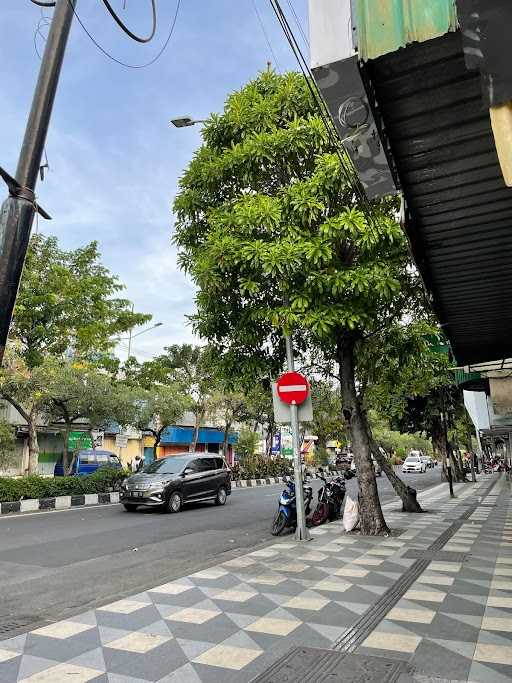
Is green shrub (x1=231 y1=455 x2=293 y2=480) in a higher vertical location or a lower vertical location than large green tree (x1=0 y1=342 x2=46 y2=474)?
lower

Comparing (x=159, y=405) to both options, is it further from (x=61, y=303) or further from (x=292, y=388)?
(x=292, y=388)

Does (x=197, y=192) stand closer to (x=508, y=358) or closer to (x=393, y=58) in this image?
(x=508, y=358)

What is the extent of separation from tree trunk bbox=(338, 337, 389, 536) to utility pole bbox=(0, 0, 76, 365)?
311 inches

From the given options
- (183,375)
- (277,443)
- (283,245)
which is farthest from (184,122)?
(277,443)

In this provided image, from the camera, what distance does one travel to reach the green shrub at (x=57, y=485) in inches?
587

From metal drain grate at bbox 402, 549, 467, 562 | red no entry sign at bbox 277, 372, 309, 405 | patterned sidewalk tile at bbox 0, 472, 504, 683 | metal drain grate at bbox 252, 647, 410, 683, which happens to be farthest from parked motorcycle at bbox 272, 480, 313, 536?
metal drain grate at bbox 252, 647, 410, 683

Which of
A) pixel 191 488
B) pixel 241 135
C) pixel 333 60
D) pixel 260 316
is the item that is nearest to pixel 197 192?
pixel 241 135

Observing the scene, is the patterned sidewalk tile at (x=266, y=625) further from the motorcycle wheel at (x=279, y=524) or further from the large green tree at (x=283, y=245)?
the large green tree at (x=283, y=245)

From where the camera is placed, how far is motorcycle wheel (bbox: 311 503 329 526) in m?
11.6

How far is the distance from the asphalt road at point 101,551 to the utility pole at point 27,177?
146 inches

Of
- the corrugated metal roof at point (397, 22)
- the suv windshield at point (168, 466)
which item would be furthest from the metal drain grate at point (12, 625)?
the suv windshield at point (168, 466)

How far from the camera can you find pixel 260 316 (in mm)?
9102

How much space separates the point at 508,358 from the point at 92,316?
42.0 feet

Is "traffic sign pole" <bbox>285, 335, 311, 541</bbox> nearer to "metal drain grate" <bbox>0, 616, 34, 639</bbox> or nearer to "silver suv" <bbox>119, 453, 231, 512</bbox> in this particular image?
"metal drain grate" <bbox>0, 616, 34, 639</bbox>
